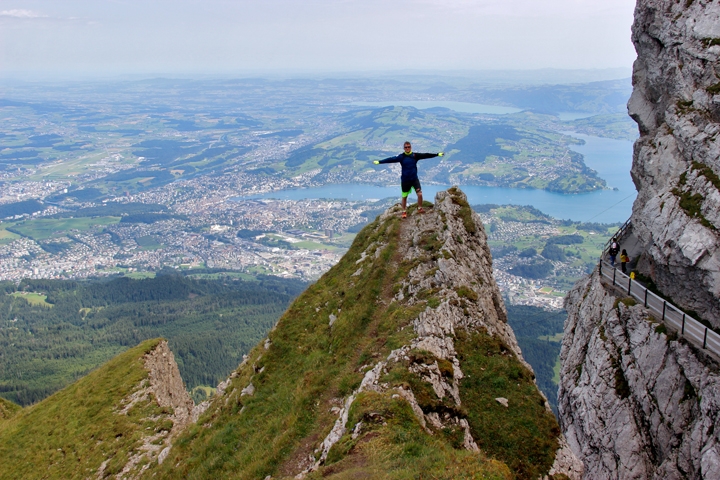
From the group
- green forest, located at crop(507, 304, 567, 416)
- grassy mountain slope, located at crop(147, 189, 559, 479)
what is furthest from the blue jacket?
green forest, located at crop(507, 304, 567, 416)

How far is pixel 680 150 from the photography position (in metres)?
31.0

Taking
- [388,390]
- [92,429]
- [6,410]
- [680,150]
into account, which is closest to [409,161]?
[388,390]

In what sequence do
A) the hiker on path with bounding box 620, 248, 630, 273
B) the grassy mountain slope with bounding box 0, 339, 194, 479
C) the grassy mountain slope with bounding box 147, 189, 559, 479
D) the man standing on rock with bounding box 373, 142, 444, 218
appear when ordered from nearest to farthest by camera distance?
the grassy mountain slope with bounding box 147, 189, 559, 479, the grassy mountain slope with bounding box 0, 339, 194, 479, the man standing on rock with bounding box 373, 142, 444, 218, the hiker on path with bounding box 620, 248, 630, 273

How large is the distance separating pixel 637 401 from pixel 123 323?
154157 mm

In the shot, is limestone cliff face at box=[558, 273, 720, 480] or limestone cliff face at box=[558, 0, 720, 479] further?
limestone cliff face at box=[558, 0, 720, 479]

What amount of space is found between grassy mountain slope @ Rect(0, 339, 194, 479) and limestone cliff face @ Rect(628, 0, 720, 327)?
2978 cm

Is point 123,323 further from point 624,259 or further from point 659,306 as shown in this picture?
point 659,306

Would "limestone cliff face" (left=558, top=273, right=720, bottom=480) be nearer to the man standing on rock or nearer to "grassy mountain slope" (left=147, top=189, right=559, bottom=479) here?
"grassy mountain slope" (left=147, top=189, right=559, bottom=479)

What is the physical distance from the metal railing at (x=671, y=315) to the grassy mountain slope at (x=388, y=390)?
858cm

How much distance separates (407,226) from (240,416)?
15.8 m

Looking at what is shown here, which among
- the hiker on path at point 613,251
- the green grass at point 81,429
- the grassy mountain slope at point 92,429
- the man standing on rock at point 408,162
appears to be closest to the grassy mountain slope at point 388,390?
the man standing on rock at point 408,162

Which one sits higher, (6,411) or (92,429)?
(92,429)

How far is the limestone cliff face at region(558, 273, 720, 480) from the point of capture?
2233 cm

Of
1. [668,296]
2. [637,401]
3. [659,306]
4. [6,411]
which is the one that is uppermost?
[668,296]
